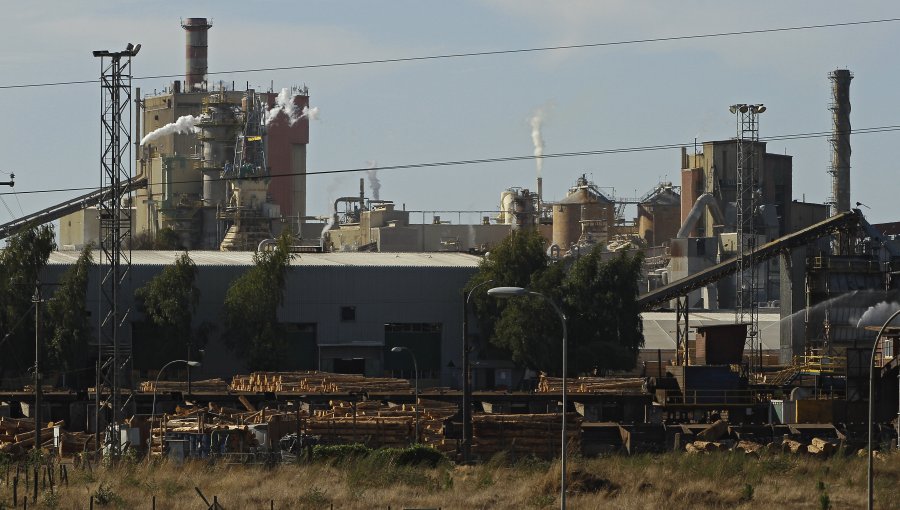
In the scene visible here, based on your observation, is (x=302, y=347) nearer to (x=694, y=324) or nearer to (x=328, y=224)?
(x=694, y=324)

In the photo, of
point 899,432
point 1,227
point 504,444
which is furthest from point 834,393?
point 1,227

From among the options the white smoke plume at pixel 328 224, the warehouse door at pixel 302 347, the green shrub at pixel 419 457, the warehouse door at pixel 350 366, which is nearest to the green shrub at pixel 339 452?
the green shrub at pixel 419 457

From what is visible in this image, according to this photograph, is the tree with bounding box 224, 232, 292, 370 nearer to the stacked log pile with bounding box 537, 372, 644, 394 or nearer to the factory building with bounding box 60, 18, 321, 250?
the stacked log pile with bounding box 537, 372, 644, 394

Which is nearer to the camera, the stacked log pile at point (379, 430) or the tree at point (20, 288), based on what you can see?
the stacked log pile at point (379, 430)

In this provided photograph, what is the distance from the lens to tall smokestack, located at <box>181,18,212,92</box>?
503 ft

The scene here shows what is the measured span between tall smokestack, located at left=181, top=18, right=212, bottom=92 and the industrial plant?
7.47 metres

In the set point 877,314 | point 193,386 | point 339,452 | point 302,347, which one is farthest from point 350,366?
point 339,452

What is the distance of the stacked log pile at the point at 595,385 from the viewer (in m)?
63.9

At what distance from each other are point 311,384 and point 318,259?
67.1 ft

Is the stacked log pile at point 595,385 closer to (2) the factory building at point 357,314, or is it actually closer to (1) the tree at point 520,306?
(1) the tree at point 520,306

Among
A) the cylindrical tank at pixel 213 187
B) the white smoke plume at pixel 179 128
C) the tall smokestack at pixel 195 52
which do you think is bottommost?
the cylindrical tank at pixel 213 187

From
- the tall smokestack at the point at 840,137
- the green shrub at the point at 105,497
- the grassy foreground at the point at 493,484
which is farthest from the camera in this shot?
the tall smokestack at the point at 840,137

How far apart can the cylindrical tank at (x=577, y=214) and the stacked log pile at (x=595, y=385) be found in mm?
75571

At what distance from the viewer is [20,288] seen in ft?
236
